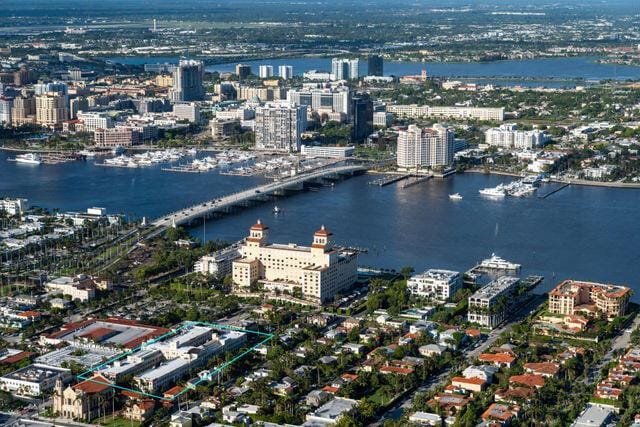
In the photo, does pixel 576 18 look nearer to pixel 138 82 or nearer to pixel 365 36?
pixel 365 36

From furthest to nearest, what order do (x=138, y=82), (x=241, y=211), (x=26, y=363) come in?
(x=138, y=82) → (x=241, y=211) → (x=26, y=363)

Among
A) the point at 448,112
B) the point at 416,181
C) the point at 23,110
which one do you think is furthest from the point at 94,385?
the point at 448,112

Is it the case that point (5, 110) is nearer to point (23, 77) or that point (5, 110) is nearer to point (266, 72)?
point (23, 77)

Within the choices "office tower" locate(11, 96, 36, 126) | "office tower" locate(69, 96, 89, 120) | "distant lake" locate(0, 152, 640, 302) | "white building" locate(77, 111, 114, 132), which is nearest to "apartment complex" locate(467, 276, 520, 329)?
"distant lake" locate(0, 152, 640, 302)

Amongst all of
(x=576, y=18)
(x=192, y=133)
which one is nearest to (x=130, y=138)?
(x=192, y=133)

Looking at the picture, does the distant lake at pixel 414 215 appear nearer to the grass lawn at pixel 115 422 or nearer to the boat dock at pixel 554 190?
the boat dock at pixel 554 190

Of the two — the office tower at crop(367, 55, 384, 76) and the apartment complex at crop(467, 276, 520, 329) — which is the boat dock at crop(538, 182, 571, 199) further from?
the office tower at crop(367, 55, 384, 76)
